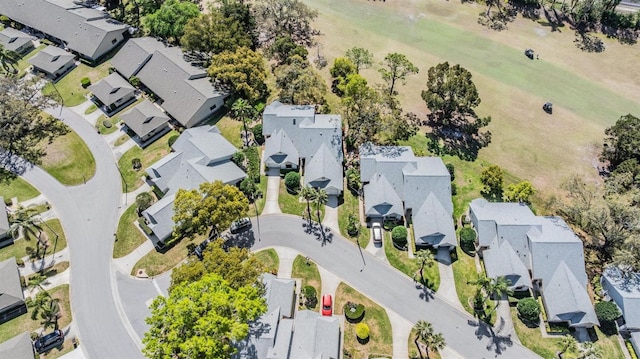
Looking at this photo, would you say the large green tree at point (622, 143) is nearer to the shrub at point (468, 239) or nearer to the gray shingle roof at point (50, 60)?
the shrub at point (468, 239)

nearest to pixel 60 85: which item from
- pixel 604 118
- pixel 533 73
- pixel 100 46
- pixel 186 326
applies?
pixel 100 46

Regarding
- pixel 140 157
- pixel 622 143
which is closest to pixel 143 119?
pixel 140 157

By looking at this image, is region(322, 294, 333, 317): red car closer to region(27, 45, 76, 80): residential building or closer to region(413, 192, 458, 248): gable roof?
region(413, 192, 458, 248): gable roof

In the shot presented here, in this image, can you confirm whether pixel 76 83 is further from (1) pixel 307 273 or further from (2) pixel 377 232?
(2) pixel 377 232

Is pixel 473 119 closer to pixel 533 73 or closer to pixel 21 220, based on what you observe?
pixel 533 73

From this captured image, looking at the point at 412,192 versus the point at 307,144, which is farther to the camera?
the point at 307,144

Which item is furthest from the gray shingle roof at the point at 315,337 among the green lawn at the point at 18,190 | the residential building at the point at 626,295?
the green lawn at the point at 18,190
